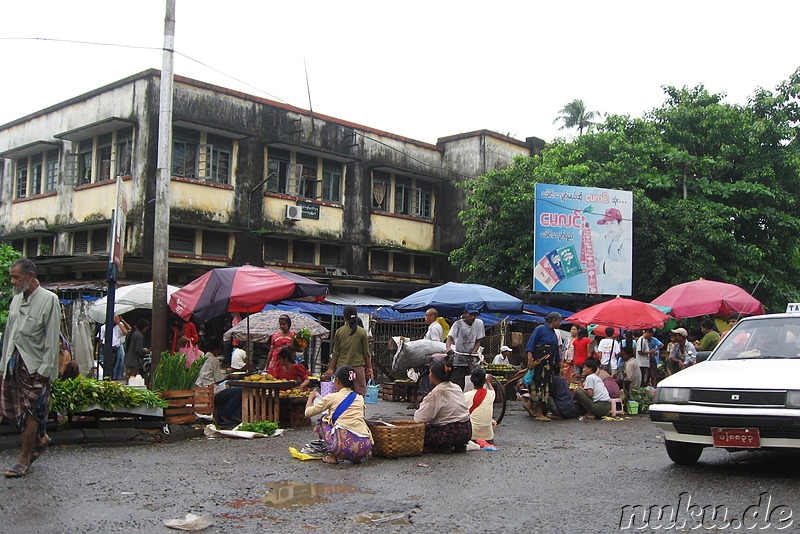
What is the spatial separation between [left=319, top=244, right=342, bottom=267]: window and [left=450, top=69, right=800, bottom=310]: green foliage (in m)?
5.37

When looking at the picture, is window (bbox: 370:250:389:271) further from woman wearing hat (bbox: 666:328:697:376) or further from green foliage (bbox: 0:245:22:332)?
woman wearing hat (bbox: 666:328:697:376)

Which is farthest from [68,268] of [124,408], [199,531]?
[199,531]

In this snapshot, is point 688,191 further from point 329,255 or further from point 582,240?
point 329,255

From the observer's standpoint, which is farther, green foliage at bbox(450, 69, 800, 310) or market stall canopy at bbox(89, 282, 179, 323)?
green foliage at bbox(450, 69, 800, 310)

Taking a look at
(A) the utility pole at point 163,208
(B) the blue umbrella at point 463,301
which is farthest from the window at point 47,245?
(B) the blue umbrella at point 463,301

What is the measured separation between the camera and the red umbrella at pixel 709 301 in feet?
54.2

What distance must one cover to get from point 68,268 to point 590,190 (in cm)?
1700

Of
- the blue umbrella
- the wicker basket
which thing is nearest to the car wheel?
the wicker basket

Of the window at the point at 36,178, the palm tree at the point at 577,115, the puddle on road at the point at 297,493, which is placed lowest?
the puddle on road at the point at 297,493

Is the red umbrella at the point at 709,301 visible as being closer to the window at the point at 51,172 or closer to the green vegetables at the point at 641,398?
the green vegetables at the point at 641,398

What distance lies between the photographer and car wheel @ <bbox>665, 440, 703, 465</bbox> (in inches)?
317

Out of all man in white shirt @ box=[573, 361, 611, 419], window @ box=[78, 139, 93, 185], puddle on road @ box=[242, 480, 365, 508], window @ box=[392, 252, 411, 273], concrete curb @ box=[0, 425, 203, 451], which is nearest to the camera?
puddle on road @ box=[242, 480, 365, 508]

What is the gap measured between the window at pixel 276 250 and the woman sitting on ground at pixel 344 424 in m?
19.3

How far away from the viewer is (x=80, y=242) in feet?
86.9
